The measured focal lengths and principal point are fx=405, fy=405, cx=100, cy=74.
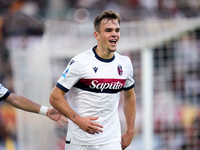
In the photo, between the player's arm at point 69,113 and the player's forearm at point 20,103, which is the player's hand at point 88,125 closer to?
the player's arm at point 69,113

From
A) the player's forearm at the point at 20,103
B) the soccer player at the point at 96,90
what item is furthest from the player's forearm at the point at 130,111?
the player's forearm at the point at 20,103

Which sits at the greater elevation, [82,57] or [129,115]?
[82,57]

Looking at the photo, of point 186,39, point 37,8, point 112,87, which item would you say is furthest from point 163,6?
point 112,87

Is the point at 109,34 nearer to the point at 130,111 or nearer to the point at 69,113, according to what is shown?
the point at 69,113

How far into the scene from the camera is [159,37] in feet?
20.0

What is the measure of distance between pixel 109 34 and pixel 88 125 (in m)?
0.84

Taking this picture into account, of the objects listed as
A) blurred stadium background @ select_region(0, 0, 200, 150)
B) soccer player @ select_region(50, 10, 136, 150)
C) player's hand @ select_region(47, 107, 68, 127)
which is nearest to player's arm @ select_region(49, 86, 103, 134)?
soccer player @ select_region(50, 10, 136, 150)

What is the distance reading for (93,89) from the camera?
3.69 meters

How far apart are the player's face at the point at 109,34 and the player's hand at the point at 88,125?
657mm

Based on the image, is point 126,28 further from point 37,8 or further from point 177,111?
point 37,8

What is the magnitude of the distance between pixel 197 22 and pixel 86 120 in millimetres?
3151

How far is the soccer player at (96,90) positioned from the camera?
360 centimetres

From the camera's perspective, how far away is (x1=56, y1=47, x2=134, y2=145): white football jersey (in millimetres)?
3629

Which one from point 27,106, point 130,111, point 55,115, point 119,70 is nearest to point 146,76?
point 130,111
